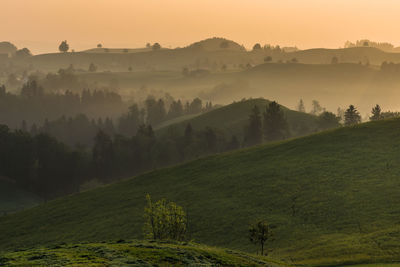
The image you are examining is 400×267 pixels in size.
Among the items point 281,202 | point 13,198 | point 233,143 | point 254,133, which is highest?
point 254,133

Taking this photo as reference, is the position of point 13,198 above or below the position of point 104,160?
below

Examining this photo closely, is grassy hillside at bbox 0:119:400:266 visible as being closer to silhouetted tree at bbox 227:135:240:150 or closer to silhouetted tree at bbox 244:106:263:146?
silhouetted tree at bbox 227:135:240:150

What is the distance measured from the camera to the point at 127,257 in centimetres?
4134

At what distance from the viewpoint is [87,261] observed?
129 feet

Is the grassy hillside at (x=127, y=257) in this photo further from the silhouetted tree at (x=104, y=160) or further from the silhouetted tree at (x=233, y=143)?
the silhouetted tree at (x=233, y=143)

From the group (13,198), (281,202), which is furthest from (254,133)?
(281,202)

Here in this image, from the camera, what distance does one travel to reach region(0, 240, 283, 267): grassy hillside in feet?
129

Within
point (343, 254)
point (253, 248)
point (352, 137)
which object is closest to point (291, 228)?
point (253, 248)

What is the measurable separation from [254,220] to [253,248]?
34.9ft

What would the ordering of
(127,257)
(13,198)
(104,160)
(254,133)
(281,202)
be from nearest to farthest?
(127,257), (281,202), (13,198), (104,160), (254,133)

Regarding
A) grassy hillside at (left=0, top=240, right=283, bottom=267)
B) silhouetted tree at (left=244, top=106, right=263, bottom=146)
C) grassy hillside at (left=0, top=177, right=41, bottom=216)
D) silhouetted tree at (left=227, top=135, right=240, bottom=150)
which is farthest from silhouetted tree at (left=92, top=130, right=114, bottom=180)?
grassy hillside at (left=0, top=240, right=283, bottom=267)

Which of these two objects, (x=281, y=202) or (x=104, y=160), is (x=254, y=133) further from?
(x=281, y=202)

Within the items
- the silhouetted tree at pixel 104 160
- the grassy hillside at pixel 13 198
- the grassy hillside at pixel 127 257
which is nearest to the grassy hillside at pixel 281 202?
the grassy hillside at pixel 127 257

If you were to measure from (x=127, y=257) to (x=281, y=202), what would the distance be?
49224mm
